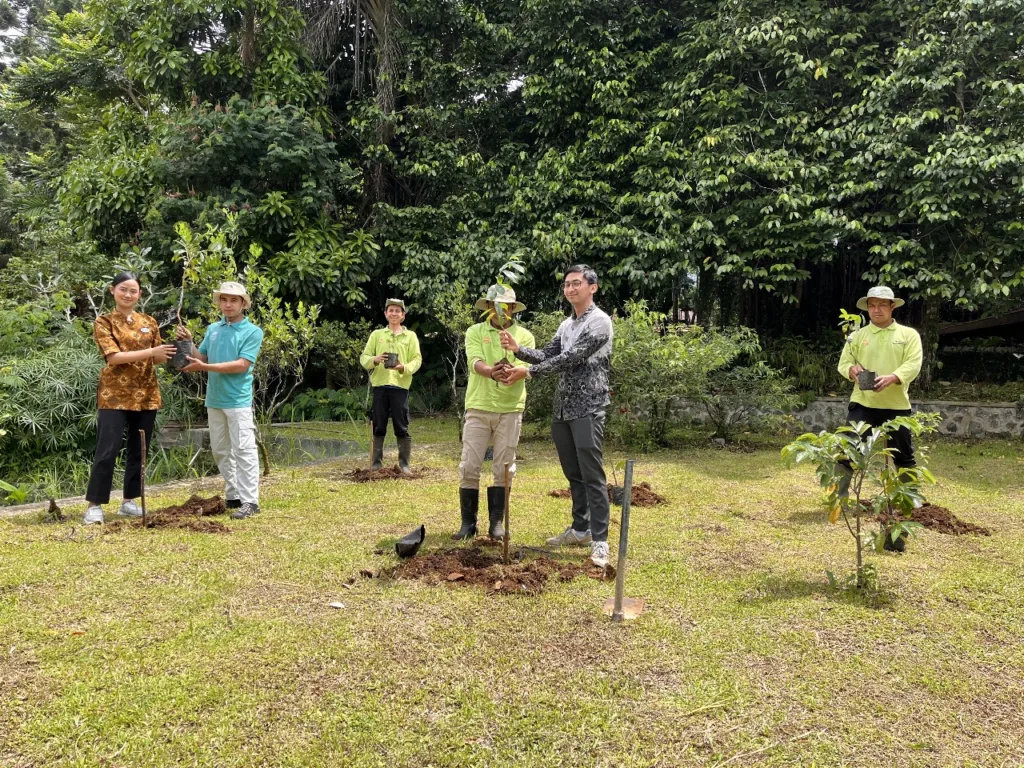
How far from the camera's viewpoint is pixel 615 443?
10055 mm

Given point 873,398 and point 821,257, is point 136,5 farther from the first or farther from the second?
point 873,398

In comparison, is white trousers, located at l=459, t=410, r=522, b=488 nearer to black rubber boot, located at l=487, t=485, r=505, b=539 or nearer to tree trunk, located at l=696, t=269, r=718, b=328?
black rubber boot, located at l=487, t=485, r=505, b=539

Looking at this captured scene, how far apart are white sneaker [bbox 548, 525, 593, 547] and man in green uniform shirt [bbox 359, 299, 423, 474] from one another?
9.81 ft

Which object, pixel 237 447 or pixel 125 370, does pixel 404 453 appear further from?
pixel 125 370

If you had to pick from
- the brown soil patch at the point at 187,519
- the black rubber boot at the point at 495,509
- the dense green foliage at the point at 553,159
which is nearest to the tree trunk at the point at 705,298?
the dense green foliage at the point at 553,159

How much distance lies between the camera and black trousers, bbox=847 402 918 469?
16.9 ft

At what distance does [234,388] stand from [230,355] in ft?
0.82

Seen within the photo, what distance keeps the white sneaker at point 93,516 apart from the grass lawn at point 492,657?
14 cm

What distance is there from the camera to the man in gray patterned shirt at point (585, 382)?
4188mm

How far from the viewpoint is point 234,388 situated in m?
5.28

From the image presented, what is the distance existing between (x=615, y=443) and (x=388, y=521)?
5309mm

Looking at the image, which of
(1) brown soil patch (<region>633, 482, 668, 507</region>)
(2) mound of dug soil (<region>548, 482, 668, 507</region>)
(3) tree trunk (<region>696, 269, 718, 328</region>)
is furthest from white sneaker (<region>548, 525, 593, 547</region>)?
(3) tree trunk (<region>696, 269, 718, 328</region>)

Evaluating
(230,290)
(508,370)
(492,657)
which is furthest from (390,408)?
(492,657)

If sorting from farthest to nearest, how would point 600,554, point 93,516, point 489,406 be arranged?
point 93,516 → point 489,406 → point 600,554
